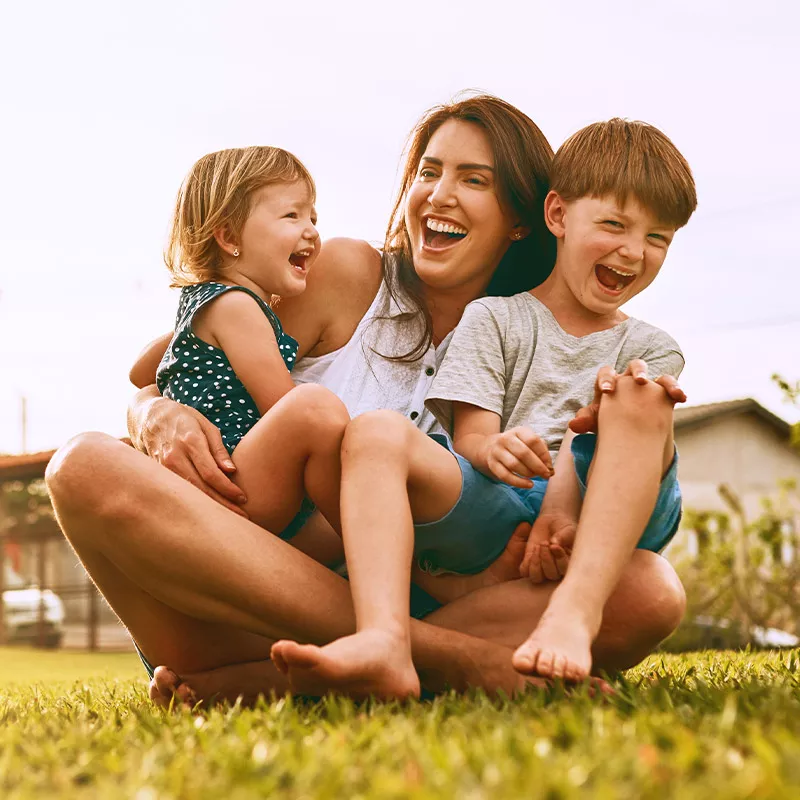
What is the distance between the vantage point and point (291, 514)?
9.71 ft

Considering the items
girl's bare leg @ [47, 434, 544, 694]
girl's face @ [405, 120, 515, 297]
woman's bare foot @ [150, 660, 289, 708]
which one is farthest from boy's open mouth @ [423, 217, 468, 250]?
woman's bare foot @ [150, 660, 289, 708]

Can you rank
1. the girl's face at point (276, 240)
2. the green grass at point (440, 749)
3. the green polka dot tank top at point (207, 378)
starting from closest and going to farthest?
the green grass at point (440, 749) < the green polka dot tank top at point (207, 378) < the girl's face at point (276, 240)

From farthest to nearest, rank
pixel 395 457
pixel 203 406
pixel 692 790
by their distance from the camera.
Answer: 1. pixel 203 406
2. pixel 395 457
3. pixel 692 790

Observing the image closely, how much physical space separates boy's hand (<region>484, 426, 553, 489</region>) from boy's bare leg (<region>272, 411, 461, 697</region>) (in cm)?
11

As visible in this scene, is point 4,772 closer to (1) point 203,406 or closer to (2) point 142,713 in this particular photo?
(2) point 142,713

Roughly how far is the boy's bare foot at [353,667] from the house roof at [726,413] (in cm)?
1982

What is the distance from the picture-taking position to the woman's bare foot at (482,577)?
9.86 ft

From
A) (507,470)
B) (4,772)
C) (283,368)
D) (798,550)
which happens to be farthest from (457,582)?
(798,550)

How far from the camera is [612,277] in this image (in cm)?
338

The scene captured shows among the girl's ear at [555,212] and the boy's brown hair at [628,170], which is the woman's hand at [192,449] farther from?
the boy's brown hair at [628,170]

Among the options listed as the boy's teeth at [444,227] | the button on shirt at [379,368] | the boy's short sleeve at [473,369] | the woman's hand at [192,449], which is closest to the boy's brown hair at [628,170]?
the boy's teeth at [444,227]

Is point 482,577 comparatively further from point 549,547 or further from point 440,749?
point 440,749

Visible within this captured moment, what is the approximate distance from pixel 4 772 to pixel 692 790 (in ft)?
3.62

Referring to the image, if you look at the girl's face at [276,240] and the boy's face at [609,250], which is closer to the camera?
the boy's face at [609,250]
